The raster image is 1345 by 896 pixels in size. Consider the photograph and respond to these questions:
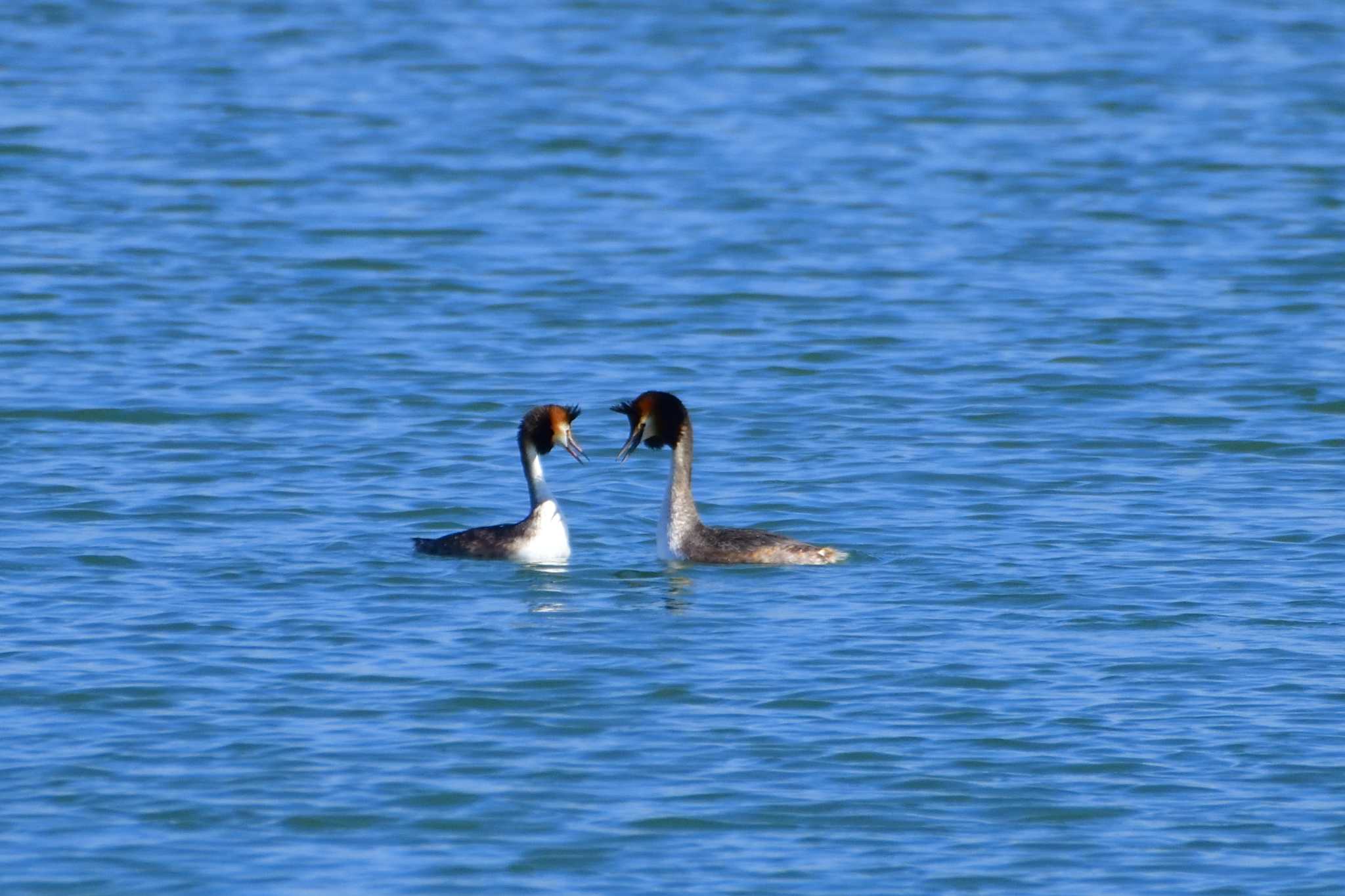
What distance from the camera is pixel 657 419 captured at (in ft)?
54.1

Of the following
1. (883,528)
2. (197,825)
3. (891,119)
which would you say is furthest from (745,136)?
(197,825)

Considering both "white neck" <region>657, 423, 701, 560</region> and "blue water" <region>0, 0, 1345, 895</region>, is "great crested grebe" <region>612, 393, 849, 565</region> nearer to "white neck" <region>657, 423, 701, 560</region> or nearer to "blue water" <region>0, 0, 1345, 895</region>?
"white neck" <region>657, 423, 701, 560</region>

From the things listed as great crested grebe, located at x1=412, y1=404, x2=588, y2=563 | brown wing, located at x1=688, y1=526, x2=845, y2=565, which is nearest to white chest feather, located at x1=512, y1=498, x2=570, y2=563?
great crested grebe, located at x1=412, y1=404, x2=588, y2=563

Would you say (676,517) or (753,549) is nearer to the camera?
(753,549)

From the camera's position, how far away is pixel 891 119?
36000mm

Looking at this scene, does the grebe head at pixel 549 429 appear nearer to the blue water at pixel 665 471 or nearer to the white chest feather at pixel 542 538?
the white chest feather at pixel 542 538

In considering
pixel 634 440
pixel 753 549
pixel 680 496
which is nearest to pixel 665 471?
pixel 634 440

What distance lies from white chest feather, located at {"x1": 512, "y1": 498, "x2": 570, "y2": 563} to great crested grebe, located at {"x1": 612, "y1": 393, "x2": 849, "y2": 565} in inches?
27.0

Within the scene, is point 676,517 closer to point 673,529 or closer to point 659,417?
point 673,529

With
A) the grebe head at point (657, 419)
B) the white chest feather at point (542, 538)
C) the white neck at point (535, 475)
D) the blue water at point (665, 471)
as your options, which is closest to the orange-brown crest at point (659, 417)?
the grebe head at point (657, 419)

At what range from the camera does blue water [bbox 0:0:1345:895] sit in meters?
11.4

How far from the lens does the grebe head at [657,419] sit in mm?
16469

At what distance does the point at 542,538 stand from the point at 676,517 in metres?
0.88

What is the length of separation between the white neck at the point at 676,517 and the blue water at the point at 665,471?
14 cm
